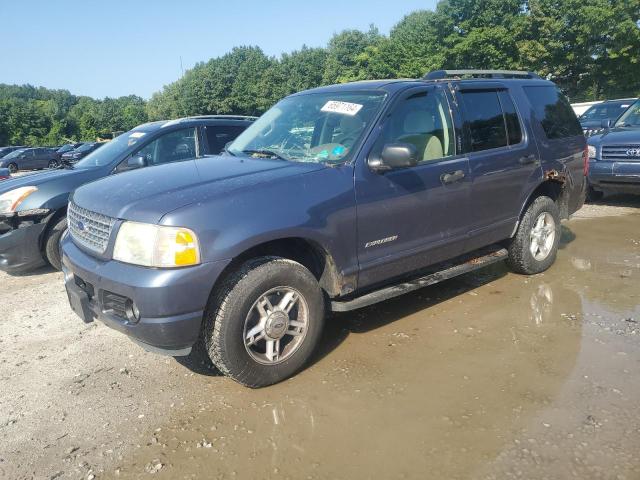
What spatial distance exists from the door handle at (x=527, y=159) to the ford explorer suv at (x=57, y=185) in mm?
3573

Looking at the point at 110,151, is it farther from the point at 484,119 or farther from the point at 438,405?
the point at 438,405

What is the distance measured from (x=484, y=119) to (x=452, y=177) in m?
0.81

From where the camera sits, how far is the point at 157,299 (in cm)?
272

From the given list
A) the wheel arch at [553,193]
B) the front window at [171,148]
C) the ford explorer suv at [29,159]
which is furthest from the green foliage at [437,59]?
the front window at [171,148]

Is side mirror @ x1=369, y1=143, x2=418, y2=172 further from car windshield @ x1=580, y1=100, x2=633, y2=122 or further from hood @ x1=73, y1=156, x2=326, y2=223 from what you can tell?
car windshield @ x1=580, y1=100, x2=633, y2=122

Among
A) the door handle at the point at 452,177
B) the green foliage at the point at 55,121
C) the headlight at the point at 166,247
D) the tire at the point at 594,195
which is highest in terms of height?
the green foliage at the point at 55,121

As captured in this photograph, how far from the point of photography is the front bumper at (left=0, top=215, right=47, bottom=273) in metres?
5.29

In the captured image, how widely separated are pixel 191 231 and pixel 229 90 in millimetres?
84291

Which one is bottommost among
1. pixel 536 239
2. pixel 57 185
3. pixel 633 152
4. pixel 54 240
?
pixel 536 239

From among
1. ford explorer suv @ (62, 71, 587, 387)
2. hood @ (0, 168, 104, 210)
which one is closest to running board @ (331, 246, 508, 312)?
ford explorer suv @ (62, 71, 587, 387)

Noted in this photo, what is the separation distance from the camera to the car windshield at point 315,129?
143 inches

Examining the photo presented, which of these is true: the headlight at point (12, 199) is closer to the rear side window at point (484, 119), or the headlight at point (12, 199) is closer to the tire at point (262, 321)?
the tire at point (262, 321)

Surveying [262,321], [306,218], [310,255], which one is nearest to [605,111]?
[310,255]

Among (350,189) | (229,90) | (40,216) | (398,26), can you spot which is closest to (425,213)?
(350,189)
